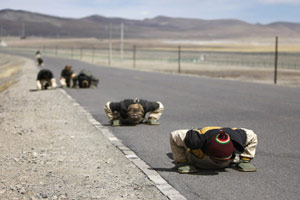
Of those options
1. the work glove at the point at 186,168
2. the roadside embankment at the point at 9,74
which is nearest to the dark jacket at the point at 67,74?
the roadside embankment at the point at 9,74

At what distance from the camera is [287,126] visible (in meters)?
11.7

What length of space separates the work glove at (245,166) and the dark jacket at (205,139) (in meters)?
0.22

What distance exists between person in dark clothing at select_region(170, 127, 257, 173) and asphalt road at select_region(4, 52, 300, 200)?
0.48ft

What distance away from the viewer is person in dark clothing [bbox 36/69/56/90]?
22953 mm

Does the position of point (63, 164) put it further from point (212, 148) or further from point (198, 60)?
point (198, 60)

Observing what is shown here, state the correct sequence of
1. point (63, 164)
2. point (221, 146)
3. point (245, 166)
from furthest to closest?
point (63, 164) < point (245, 166) < point (221, 146)

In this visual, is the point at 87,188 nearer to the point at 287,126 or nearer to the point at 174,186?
the point at 174,186

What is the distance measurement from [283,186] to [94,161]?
2965 millimetres

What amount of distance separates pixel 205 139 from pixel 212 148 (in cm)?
21

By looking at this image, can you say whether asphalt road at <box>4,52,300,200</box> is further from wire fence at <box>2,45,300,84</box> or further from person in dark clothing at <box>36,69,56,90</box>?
wire fence at <box>2,45,300,84</box>

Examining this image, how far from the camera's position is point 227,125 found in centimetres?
1178

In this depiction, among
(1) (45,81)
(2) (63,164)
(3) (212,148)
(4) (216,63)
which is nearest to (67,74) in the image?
(1) (45,81)

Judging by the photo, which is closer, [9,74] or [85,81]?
[85,81]

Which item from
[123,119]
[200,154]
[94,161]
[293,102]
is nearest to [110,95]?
[293,102]
